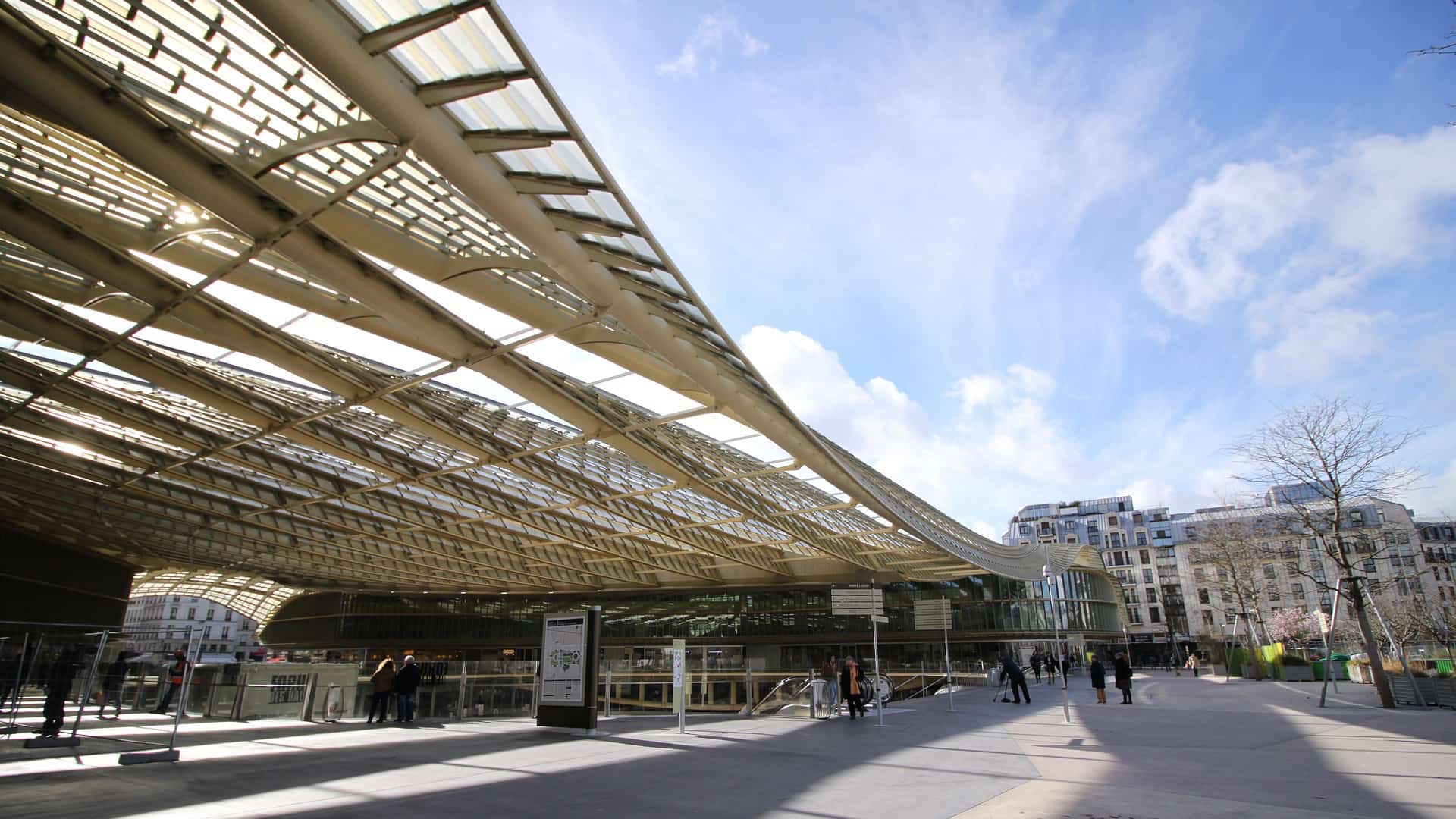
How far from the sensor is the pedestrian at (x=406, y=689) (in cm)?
1792

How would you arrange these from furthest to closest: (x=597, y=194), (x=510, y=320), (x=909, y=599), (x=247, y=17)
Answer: (x=909, y=599) < (x=510, y=320) < (x=597, y=194) < (x=247, y=17)

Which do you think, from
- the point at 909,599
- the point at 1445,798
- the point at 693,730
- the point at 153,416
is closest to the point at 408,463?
the point at 153,416

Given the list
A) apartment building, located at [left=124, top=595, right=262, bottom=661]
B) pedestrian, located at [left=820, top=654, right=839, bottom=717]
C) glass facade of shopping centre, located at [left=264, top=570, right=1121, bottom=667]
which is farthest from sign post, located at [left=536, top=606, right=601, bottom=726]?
apartment building, located at [left=124, top=595, right=262, bottom=661]

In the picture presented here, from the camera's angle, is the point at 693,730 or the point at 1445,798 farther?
the point at 693,730

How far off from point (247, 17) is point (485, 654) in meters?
62.6

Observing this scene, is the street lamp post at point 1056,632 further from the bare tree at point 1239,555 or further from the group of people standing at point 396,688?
the group of people standing at point 396,688

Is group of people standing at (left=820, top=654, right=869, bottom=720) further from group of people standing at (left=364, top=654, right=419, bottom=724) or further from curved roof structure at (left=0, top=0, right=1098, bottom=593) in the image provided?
group of people standing at (left=364, top=654, right=419, bottom=724)

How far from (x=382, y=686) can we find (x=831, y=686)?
37.3 feet

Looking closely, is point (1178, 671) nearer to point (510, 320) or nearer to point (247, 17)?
point (510, 320)

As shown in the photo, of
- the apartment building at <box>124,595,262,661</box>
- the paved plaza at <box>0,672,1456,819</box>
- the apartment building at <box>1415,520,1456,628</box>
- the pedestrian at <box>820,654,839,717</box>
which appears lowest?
the paved plaza at <box>0,672,1456,819</box>

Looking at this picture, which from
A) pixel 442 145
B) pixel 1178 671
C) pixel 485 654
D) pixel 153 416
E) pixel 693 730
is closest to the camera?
pixel 442 145

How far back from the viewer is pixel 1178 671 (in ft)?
182

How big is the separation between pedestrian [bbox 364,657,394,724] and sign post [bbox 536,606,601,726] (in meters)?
4.30

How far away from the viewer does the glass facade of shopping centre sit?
50.9 m
